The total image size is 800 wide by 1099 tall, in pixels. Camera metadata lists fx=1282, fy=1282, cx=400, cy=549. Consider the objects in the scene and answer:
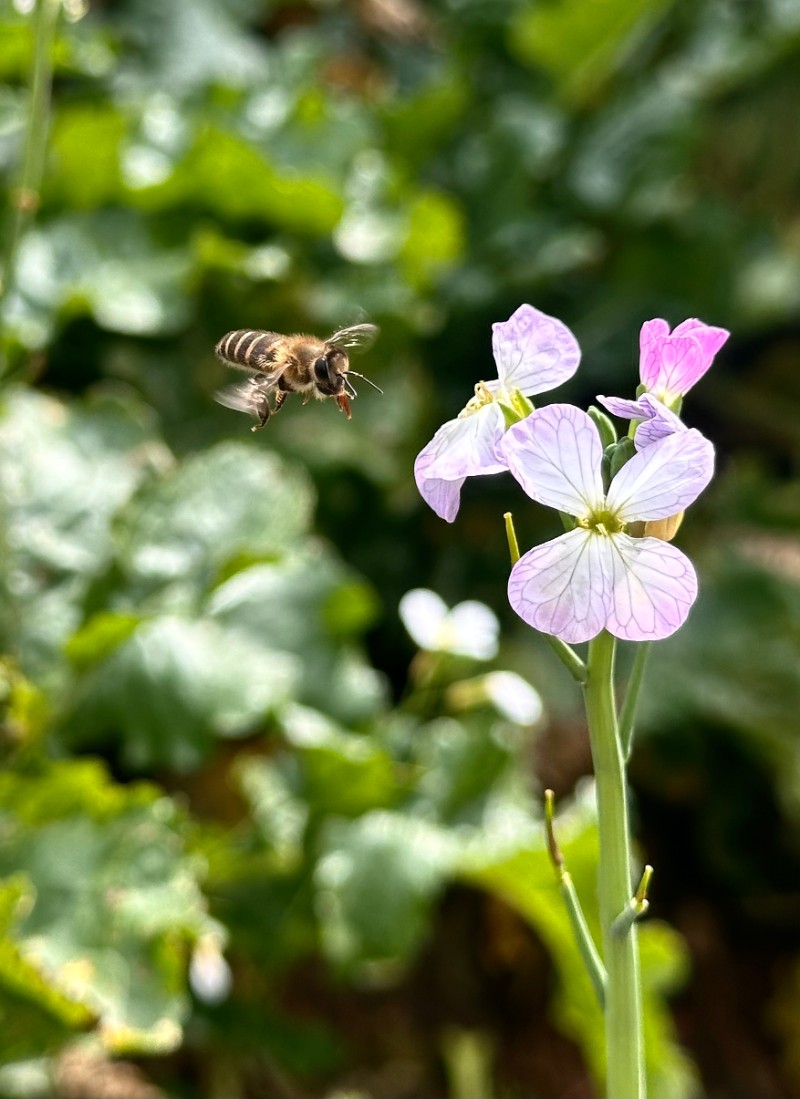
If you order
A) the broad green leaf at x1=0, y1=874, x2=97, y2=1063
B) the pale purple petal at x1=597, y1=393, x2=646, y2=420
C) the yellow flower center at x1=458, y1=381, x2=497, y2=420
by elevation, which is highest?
the pale purple petal at x1=597, y1=393, x2=646, y2=420

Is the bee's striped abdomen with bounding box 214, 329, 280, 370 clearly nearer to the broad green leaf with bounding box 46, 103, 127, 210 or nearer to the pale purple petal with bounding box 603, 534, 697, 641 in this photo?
the pale purple petal with bounding box 603, 534, 697, 641

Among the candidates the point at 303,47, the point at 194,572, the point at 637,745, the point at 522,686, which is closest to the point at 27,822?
the point at 194,572

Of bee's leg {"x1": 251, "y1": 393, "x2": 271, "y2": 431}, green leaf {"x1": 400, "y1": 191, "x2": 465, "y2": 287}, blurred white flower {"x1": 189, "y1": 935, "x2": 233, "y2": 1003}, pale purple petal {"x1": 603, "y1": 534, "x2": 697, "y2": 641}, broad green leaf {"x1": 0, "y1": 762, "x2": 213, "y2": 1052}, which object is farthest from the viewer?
green leaf {"x1": 400, "y1": 191, "x2": 465, "y2": 287}

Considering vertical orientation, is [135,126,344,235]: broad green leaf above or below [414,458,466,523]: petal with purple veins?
below

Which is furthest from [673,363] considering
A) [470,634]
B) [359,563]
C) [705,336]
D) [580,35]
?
[580,35]

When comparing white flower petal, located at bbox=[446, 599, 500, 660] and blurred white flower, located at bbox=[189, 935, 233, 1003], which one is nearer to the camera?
blurred white flower, located at bbox=[189, 935, 233, 1003]

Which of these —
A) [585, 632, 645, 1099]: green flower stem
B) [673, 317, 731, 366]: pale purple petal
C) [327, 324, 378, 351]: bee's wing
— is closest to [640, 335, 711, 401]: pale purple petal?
[673, 317, 731, 366]: pale purple petal

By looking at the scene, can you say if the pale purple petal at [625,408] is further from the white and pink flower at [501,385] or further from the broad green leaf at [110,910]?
the broad green leaf at [110,910]
